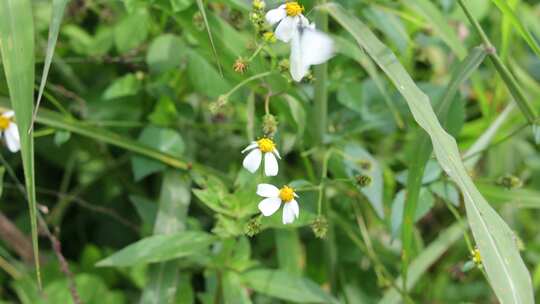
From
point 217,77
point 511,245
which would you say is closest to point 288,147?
point 217,77

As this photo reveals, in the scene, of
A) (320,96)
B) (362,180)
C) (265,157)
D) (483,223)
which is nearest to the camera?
(483,223)

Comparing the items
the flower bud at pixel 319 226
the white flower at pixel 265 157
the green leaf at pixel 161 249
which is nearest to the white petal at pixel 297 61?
the white flower at pixel 265 157

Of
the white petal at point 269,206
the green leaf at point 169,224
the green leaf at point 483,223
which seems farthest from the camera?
the green leaf at point 169,224

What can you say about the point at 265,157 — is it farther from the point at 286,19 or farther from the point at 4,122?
the point at 4,122

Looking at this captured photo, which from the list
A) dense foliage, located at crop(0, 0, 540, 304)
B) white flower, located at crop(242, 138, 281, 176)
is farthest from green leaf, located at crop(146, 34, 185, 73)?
white flower, located at crop(242, 138, 281, 176)

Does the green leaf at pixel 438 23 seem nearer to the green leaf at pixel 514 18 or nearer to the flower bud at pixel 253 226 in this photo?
the green leaf at pixel 514 18

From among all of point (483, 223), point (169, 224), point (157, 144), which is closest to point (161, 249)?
point (169, 224)

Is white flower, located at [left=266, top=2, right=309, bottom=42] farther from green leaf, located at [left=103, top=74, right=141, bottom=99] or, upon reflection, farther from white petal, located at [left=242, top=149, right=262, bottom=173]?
green leaf, located at [left=103, top=74, right=141, bottom=99]
